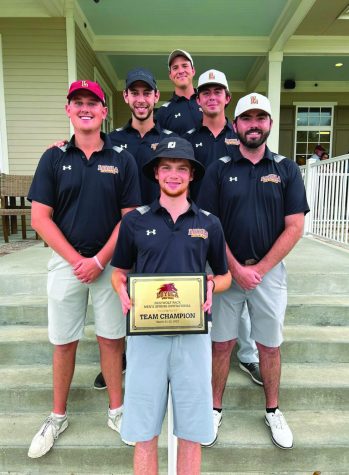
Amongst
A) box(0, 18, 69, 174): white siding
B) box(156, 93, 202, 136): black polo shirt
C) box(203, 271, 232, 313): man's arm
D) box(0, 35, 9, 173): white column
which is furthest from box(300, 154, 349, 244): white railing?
box(0, 35, 9, 173): white column

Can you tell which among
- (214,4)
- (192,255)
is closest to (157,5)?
(214,4)

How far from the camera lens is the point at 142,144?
2529 millimetres

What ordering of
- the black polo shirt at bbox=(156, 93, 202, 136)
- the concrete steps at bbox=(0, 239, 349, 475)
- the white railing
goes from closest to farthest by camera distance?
the concrete steps at bbox=(0, 239, 349, 475), the black polo shirt at bbox=(156, 93, 202, 136), the white railing

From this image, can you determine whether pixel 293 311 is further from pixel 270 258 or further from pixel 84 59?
pixel 84 59

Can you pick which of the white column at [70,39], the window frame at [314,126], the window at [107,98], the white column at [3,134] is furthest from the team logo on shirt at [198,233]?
the window frame at [314,126]

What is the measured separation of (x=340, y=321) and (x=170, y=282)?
7.29 feet

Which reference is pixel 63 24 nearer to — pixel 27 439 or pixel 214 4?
pixel 214 4

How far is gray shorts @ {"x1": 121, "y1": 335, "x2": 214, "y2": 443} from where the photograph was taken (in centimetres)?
160

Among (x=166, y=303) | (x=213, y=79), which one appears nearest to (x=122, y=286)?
(x=166, y=303)

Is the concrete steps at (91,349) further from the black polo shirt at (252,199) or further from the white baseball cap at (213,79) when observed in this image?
the white baseball cap at (213,79)

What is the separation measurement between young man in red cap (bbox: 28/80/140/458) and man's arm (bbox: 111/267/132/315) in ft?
0.89

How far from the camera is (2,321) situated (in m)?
3.03

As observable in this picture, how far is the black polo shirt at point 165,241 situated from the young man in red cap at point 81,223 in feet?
1.05

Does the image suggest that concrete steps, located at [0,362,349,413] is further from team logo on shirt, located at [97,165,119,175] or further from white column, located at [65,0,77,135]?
white column, located at [65,0,77,135]
